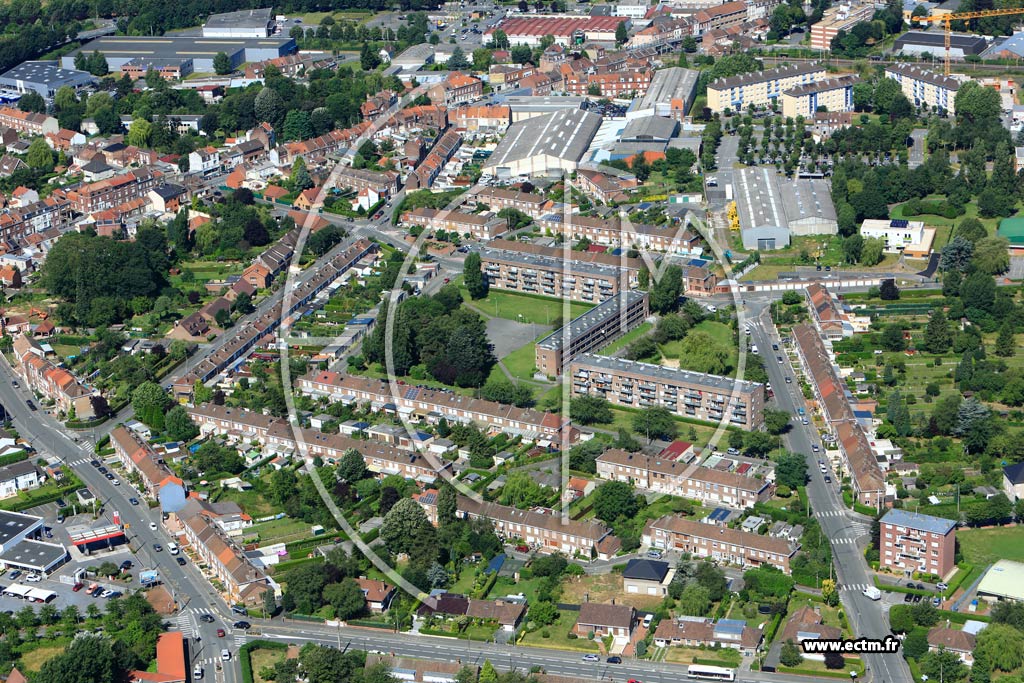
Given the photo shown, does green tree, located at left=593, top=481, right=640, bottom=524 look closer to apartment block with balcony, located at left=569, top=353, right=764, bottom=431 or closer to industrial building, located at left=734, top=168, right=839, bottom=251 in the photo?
apartment block with balcony, located at left=569, top=353, right=764, bottom=431

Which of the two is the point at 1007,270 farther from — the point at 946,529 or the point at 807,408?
the point at 946,529

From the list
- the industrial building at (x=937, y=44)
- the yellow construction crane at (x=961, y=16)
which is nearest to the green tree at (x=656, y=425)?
the industrial building at (x=937, y=44)

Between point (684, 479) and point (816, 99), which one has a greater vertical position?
point (816, 99)

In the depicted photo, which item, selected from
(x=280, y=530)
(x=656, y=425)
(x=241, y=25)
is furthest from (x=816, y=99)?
(x=280, y=530)

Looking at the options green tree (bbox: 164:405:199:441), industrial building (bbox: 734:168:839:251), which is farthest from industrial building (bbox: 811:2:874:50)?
green tree (bbox: 164:405:199:441)

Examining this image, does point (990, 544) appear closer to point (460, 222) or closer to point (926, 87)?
point (460, 222)

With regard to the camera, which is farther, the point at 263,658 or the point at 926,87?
the point at 926,87
